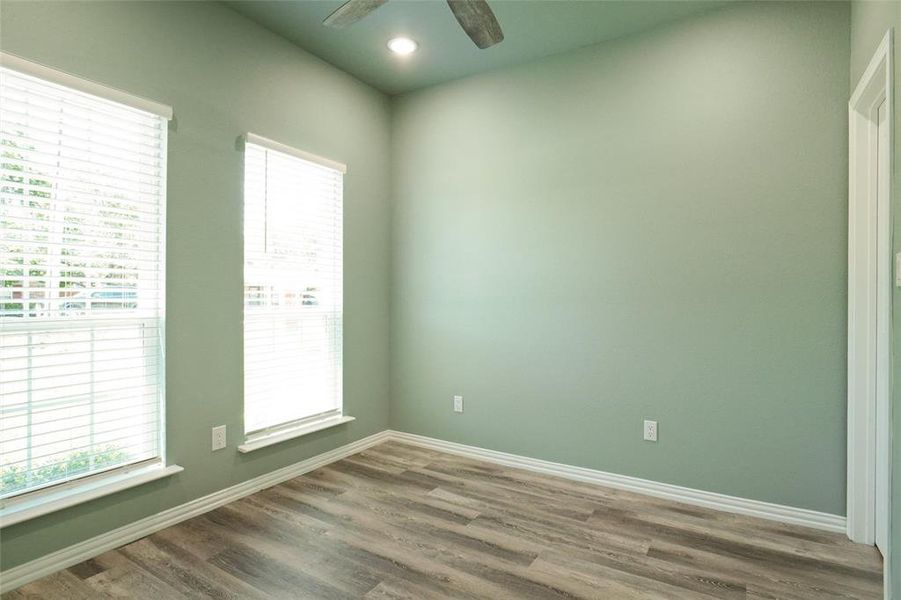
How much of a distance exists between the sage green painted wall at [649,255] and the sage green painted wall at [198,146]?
1073 mm

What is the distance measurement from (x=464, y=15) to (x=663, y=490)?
2768 mm

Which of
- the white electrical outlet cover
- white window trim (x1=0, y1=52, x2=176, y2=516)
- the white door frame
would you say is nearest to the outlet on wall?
the white electrical outlet cover

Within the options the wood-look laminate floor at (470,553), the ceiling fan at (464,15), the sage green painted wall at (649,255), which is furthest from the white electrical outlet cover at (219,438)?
the ceiling fan at (464,15)

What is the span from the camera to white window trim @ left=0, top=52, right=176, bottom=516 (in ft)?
6.57

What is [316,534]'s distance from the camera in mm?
2447

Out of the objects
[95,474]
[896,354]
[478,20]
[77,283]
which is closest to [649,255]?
[896,354]

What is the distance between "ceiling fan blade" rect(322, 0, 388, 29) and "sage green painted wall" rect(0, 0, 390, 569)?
1.07m

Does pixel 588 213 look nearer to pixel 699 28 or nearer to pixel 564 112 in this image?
pixel 564 112

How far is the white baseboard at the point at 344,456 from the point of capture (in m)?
2.10

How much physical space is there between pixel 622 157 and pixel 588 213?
0.40 meters

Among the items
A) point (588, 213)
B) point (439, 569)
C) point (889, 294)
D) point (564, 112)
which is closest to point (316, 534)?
point (439, 569)

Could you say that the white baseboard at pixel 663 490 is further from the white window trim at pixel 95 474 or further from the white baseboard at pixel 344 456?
the white window trim at pixel 95 474

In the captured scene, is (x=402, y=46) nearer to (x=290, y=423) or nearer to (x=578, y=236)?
(x=578, y=236)

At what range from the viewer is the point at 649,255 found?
2967 mm
